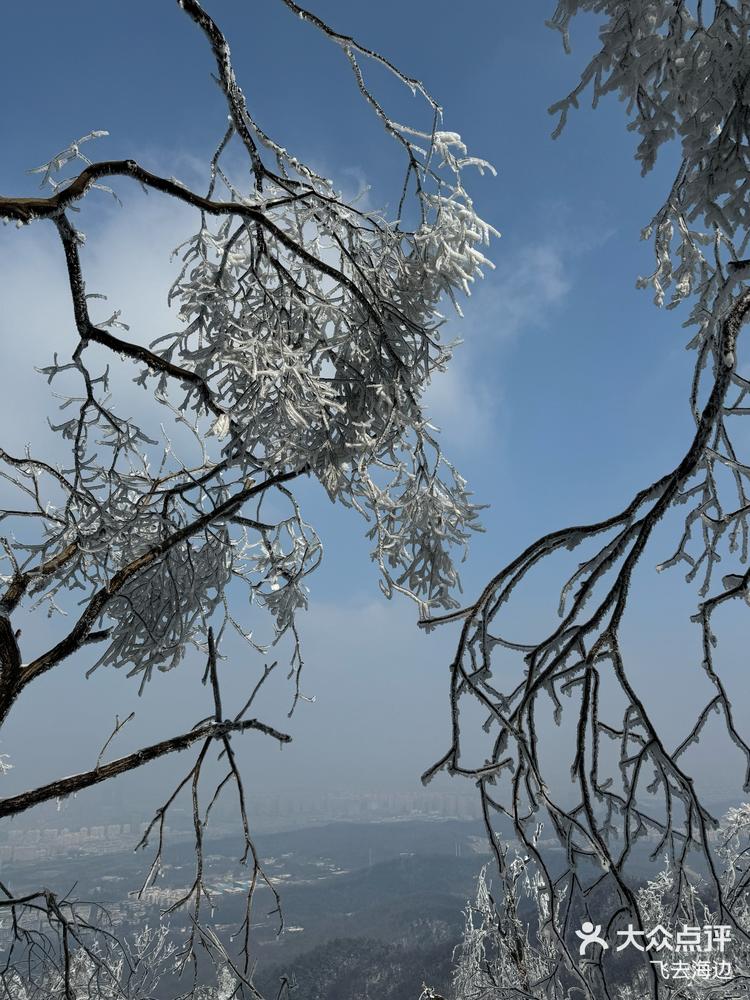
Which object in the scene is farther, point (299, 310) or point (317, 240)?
point (317, 240)

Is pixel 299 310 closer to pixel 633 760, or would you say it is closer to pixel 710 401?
pixel 710 401

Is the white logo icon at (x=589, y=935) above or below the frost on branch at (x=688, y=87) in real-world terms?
below

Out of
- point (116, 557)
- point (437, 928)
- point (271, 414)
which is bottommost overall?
point (437, 928)

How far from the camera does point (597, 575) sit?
140cm

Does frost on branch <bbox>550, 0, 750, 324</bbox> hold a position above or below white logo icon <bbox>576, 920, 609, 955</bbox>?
above

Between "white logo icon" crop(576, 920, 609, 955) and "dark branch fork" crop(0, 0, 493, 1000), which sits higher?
"dark branch fork" crop(0, 0, 493, 1000)

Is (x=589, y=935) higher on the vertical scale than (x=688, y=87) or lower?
lower

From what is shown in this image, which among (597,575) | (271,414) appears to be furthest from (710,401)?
(271,414)

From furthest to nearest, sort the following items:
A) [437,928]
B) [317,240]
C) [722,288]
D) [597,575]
Answer: [437,928]
[317,240]
[597,575]
[722,288]

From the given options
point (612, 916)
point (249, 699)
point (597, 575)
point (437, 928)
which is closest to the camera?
point (612, 916)

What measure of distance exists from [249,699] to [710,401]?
2.50 metres

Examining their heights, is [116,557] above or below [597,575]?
above

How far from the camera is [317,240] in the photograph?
3.68 m

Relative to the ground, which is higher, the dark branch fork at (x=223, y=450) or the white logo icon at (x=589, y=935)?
the dark branch fork at (x=223, y=450)
